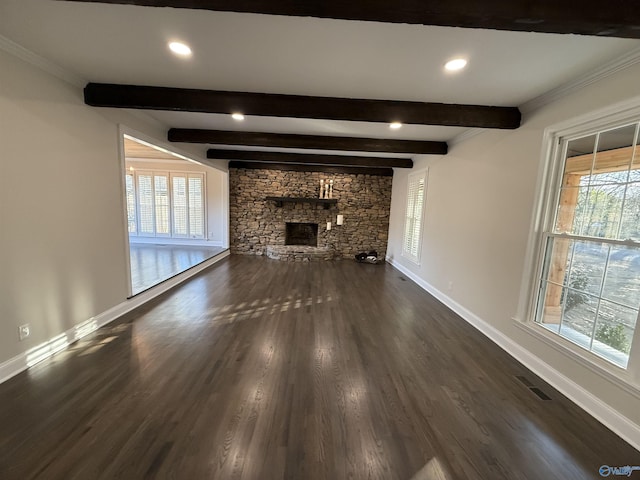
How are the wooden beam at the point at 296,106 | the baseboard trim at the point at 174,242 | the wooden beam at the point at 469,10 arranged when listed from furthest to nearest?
the baseboard trim at the point at 174,242
the wooden beam at the point at 296,106
the wooden beam at the point at 469,10

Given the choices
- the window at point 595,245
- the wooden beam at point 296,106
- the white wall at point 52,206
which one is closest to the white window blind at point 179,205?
the white wall at point 52,206

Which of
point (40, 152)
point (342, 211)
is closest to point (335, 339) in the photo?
point (40, 152)

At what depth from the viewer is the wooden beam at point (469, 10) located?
4.15ft

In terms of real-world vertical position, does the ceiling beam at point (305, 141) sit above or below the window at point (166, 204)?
above

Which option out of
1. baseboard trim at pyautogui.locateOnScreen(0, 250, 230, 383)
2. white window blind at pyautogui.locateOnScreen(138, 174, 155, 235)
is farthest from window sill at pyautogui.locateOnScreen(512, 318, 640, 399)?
white window blind at pyautogui.locateOnScreen(138, 174, 155, 235)

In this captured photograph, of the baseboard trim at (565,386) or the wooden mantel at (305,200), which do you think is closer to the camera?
the baseboard trim at (565,386)

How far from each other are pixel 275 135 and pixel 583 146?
12.6 ft

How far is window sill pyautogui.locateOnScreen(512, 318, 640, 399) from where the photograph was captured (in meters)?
1.82

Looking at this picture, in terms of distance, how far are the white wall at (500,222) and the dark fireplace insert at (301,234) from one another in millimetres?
3918

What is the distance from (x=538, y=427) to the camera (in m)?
1.86

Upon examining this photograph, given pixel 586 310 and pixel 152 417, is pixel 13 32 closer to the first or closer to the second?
pixel 152 417

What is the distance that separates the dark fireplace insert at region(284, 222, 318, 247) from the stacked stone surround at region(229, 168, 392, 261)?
25 centimetres

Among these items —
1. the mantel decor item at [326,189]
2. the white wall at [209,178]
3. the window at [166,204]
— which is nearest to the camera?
the mantel decor item at [326,189]

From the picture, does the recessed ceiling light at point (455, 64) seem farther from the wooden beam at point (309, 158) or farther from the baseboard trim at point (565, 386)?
the wooden beam at point (309, 158)
